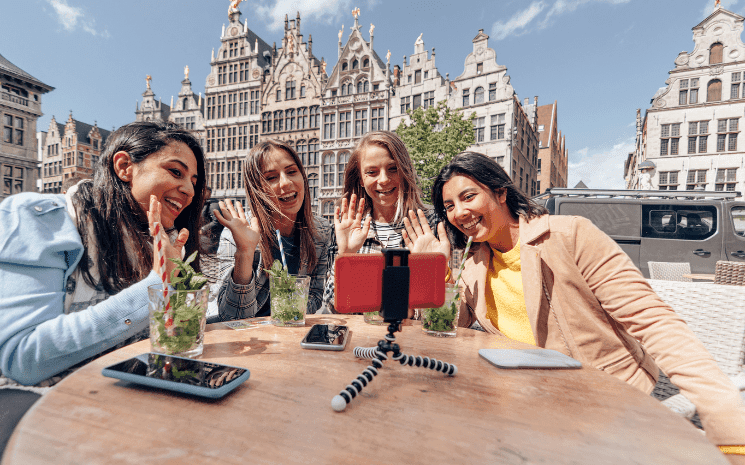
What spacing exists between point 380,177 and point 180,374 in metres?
1.98

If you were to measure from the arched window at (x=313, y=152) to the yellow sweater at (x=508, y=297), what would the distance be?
874 inches

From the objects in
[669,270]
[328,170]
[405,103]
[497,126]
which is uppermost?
[405,103]

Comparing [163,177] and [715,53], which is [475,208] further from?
[715,53]

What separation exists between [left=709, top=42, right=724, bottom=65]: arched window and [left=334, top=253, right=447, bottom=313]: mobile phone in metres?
23.8

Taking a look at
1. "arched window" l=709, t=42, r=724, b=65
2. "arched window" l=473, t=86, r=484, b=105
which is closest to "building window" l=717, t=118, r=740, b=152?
"arched window" l=709, t=42, r=724, b=65

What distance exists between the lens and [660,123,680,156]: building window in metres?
17.3

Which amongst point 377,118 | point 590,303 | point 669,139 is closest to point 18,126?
point 377,118

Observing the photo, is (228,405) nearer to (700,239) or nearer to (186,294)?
(186,294)

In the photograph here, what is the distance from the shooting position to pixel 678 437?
0.74 meters

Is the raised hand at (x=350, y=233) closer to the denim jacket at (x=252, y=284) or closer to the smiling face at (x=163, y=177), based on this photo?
the denim jacket at (x=252, y=284)

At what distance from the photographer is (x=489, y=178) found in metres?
1.90

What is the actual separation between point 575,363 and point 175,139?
1.96 m

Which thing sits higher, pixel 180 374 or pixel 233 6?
pixel 233 6

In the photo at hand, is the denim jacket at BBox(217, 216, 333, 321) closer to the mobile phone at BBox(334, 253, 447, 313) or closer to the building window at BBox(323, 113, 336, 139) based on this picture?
the mobile phone at BBox(334, 253, 447, 313)
